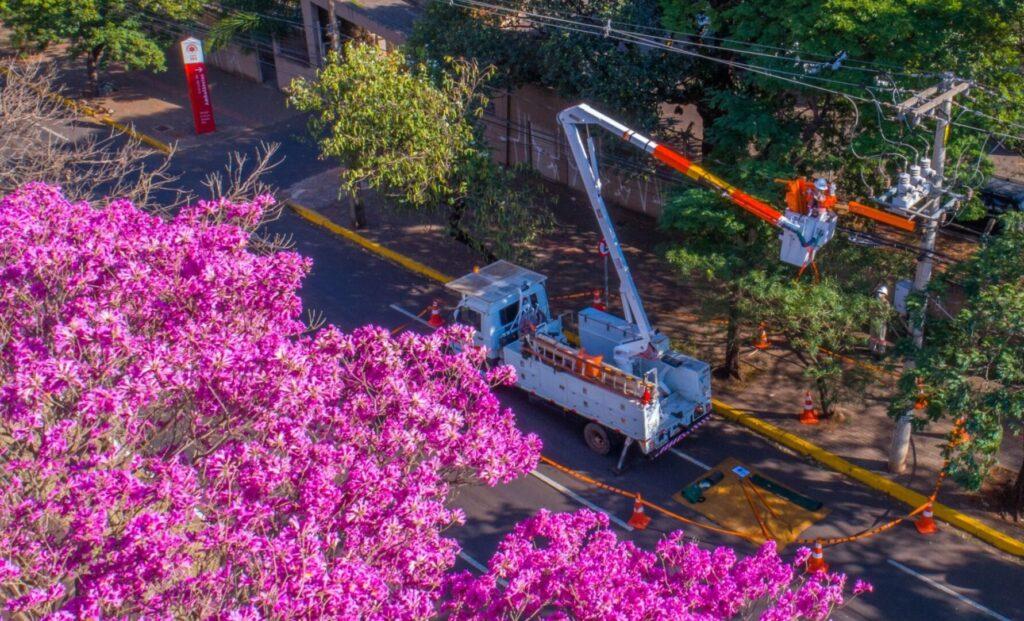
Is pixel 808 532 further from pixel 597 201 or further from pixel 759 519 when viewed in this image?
pixel 597 201

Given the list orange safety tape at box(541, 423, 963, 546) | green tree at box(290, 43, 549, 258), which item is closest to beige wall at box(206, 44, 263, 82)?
green tree at box(290, 43, 549, 258)

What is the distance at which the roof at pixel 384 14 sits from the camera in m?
35.1

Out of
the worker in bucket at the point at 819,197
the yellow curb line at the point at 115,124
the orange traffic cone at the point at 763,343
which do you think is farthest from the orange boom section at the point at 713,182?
the yellow curb line at the point at 115,124

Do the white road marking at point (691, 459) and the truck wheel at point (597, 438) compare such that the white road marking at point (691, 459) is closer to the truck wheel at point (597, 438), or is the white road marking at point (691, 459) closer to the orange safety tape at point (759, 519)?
the orange safety tape at point (759, 519)

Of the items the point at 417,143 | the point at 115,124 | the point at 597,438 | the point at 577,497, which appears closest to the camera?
the point at 577,497

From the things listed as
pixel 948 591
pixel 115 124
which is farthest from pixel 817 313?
pixel 115 124

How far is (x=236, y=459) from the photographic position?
10.9 m

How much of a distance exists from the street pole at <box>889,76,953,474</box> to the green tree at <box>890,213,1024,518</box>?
0.35 meters

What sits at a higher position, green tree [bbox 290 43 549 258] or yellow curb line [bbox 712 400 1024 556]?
green tree [bbox 290 43 549 258]

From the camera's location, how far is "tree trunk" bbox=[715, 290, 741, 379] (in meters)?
21.2

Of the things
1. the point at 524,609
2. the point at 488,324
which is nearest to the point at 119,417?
the point at 524,609

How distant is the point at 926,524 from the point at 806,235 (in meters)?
5.74

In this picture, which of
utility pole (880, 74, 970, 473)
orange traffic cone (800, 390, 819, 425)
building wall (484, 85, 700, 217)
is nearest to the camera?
utility pole (880, 74, 970, 473)

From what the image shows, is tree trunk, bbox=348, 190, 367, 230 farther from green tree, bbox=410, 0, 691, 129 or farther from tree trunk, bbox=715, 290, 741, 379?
tree trunk, bbox=715, 290, 741, 379
